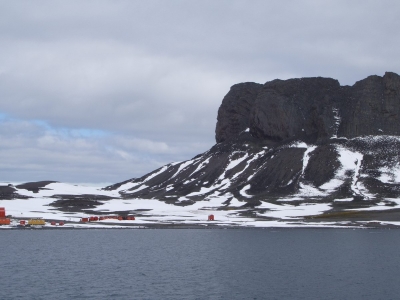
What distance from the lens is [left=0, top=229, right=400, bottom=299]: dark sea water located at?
4109cm

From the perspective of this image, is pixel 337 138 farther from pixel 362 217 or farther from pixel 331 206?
pixel 362 217

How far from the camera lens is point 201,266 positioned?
54.6 meters

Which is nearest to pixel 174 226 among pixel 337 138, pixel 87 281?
pixel 87 281

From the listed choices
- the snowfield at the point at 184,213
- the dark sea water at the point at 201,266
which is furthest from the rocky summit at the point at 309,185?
the dark sea water at the point at 201,266

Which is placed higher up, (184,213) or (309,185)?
(309,185)

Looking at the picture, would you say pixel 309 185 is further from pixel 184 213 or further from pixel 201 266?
pixel 201 266

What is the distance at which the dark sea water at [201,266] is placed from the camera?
41.1 meters

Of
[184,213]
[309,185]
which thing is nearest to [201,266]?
[184,213]

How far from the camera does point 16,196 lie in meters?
167

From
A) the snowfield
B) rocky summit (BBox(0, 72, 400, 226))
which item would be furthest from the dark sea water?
rocky summit (BBox(0, 72, 400, 226))

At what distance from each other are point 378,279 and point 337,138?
509 feet

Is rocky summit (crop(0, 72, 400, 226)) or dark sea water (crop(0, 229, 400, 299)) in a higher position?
rocky summit (crop(0, 72, 400, 226))

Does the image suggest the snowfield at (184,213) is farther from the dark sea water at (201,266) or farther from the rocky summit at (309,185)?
the dark sea water at (201,266)

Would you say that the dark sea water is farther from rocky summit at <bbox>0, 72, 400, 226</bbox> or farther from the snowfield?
rocky summit at <bbox>0, 72, 400, 226</bbox>
